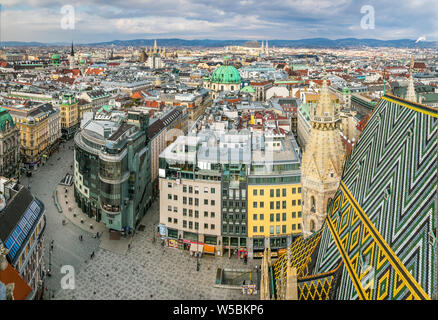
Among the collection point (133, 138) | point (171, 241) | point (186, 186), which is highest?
point (133, 138)

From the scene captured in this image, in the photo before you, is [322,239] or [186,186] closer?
[322,239]

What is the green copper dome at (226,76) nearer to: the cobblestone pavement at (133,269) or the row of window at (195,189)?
the cobblestone pavement at (133,269)

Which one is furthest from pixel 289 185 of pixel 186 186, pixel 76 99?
pixel 76 99

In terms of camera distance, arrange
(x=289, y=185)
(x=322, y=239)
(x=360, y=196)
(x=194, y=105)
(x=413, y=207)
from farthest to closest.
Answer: (x=194, y=105) → (x=289, y=185) → (x=322, y=239) → (x=360, y=196) → (x=413, y=207)

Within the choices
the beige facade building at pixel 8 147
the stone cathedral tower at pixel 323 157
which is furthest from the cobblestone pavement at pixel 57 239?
the stone cathedral tower at pixel 323 157

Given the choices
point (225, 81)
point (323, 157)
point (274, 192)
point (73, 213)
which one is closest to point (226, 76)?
point (225, 81)

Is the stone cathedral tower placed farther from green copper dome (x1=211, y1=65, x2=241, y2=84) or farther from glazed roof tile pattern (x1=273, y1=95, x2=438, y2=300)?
green copper dome (x1=211, y1=65, x2=241, y2=84)
